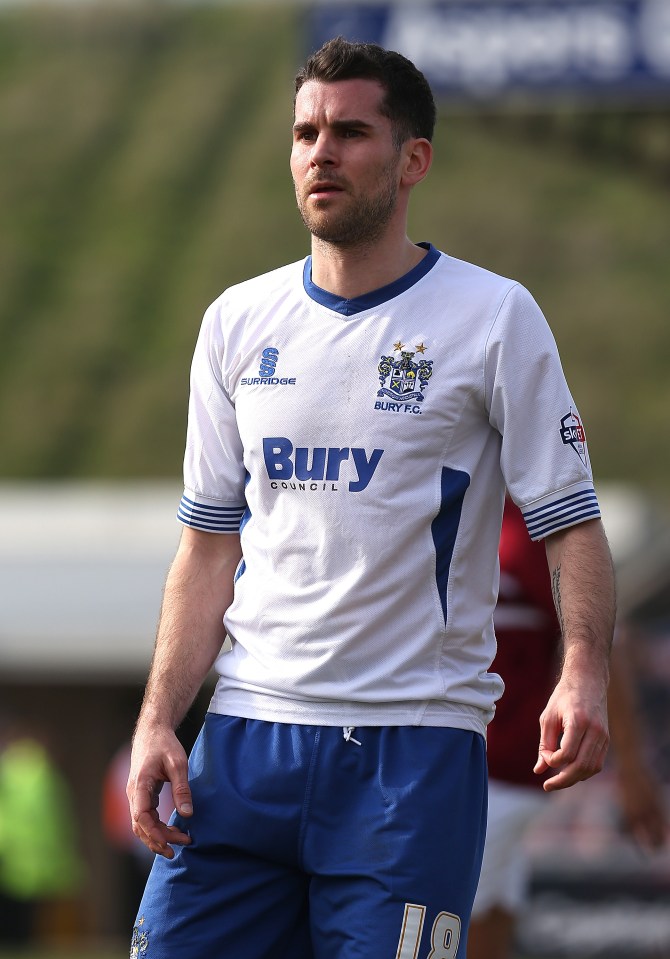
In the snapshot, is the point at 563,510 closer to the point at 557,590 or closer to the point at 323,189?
the point at 557,590

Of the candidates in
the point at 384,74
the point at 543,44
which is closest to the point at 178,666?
the point at 384,74

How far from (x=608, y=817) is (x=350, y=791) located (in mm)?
8784

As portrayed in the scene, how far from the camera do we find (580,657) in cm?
286

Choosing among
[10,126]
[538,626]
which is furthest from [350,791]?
[10,126]

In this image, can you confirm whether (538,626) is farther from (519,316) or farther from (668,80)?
(668,80)

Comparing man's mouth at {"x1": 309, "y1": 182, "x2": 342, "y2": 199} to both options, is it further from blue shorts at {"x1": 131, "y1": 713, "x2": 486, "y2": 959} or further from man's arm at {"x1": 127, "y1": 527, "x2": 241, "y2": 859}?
blue shorts at {"x1": 131, "y1": 713, "x2": 486, "y2": 959}

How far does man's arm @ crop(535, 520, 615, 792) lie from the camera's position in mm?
2746

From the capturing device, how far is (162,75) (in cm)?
4684

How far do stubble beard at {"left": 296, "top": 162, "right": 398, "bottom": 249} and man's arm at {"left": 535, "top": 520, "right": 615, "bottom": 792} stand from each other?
0.68m

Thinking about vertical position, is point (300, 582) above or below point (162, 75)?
below

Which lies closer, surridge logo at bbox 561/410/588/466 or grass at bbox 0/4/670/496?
surridge logo at bbox 561/410/588/466

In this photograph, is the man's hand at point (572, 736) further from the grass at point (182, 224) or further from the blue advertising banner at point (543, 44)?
the grass at point (182, 224)

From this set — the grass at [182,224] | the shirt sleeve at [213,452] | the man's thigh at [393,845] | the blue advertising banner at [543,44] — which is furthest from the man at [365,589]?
the grass at [182,224]

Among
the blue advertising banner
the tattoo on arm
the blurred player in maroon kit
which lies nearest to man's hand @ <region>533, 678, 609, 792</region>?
the tattoo on arm
